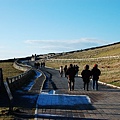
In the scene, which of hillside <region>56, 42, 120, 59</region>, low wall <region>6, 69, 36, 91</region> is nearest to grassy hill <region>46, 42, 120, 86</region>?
hillside <region>56, 42, 120, 59</region>

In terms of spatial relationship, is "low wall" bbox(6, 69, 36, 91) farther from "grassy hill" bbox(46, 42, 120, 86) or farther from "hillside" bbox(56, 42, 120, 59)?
"hillside" bbox(56, 42, 120, 59)

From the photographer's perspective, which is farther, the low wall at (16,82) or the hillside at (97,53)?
the hillside at (97,53)

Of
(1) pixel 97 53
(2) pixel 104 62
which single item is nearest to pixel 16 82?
(2) pixel 104 62

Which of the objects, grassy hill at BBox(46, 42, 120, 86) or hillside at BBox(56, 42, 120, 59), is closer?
grassy hill at BBox(46, 42, 120, 86)

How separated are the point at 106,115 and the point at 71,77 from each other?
36.0ft

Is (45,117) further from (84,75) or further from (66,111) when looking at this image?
(84,75)

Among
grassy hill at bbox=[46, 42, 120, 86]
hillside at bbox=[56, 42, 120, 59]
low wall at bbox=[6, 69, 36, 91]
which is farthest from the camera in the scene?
hillside at bbox=[56, 42, 120, 59]

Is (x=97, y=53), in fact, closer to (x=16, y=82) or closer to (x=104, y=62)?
(x=104, y=62)

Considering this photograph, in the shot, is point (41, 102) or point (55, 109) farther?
point (41, 102)

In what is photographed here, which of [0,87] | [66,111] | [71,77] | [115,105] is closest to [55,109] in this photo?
[66,111]

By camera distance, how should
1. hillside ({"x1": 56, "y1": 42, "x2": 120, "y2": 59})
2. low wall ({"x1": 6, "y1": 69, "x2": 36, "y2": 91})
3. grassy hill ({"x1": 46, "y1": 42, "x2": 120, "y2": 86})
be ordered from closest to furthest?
low wall ({"x1": 6, "y1": 69, "x2": 36, "y2": 91}) < grassy hill ({"x1": 46, "y1": 42, "x2": 120, "y2": 86}) < hillside ({"x1": 56, "y1": 42, "x2": 120, "y2": 59})

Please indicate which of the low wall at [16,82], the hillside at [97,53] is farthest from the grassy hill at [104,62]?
the low wall at [16,82]

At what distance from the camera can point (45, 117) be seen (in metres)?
12.0

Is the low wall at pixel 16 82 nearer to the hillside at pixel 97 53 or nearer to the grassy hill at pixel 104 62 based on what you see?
the grassy hill at pixel 104 62
